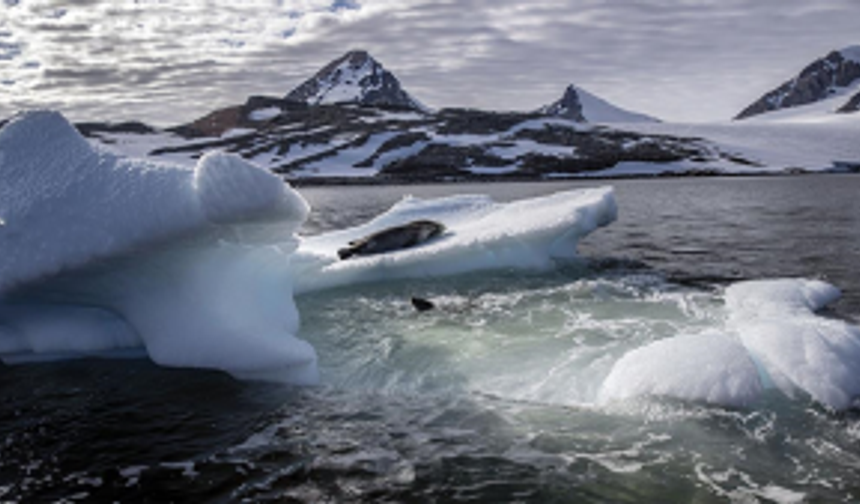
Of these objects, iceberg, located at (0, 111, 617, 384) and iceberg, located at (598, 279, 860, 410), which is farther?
iceberg, located at (0, 111, 617, 384)

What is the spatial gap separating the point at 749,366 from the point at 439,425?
3.44 metres

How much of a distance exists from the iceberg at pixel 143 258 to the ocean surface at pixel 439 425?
0.47 metres

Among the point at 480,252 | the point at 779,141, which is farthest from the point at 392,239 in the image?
the point at 779,141

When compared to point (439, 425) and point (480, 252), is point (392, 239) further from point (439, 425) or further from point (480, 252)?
point (439, 425)

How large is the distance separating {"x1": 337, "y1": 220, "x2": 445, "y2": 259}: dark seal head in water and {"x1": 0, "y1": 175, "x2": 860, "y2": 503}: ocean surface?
12.9 feet

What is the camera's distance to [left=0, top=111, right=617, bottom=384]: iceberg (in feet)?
27.1

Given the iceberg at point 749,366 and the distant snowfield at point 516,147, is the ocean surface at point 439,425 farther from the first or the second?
the distant snowfield at point 516,147

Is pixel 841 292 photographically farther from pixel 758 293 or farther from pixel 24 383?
pixel 24 383

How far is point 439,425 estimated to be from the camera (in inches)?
265

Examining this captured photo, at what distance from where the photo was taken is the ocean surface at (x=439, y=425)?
17.7 ft

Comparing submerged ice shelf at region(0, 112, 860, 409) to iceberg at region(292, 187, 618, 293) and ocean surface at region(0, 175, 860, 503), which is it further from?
iceberg at region(292, 187, 618, 293)

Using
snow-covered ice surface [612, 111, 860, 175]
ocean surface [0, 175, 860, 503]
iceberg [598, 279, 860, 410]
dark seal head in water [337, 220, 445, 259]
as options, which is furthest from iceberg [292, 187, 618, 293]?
snow-covered ice surface [612, 111, 860, 175]

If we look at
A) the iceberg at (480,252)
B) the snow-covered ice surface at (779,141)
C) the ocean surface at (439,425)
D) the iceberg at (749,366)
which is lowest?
the ocean surface at (439,425)

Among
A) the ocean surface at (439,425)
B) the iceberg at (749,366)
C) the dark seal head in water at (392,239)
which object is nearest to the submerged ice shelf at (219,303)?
the iceberg at (749,366)
